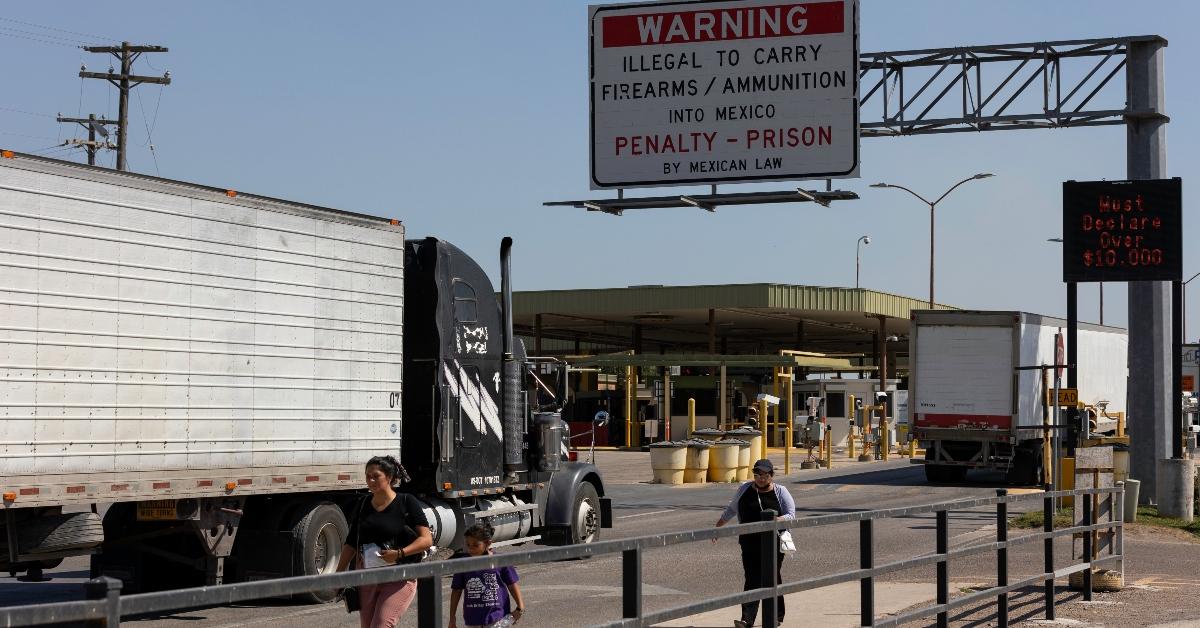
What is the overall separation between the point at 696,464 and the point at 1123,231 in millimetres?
14479

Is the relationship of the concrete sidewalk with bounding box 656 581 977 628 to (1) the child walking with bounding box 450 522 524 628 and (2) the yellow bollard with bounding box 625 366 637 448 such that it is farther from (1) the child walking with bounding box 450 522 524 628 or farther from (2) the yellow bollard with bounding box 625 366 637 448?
(2) the yellow bollard with bounding box 625 366 637 448

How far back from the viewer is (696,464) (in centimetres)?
3534

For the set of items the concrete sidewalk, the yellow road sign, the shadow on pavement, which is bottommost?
the shadow on pavement

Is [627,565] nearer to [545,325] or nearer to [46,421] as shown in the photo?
[46,421]

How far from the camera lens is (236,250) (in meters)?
13.4

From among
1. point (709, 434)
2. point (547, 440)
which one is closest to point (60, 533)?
point (547, 440)

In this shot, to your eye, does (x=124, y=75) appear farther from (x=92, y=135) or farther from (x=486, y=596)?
(x=486, y=596)

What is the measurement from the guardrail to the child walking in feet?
1.49

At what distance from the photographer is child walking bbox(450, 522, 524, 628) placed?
655 centimetres

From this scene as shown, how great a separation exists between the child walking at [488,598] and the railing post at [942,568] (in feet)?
13.8

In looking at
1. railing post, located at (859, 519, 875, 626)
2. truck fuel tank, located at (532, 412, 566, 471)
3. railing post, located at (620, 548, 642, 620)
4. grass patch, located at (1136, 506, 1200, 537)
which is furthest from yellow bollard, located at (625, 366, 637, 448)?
railing post, located at (620, 548, 642, 620)

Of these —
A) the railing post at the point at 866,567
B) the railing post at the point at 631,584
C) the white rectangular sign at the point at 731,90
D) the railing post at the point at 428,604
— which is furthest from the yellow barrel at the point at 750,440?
the railing post at the point at 428,604

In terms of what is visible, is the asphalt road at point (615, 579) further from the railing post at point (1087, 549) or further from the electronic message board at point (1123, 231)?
the electronic message board at point (1123, 231)

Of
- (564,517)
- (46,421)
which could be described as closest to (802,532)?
(46,421)
